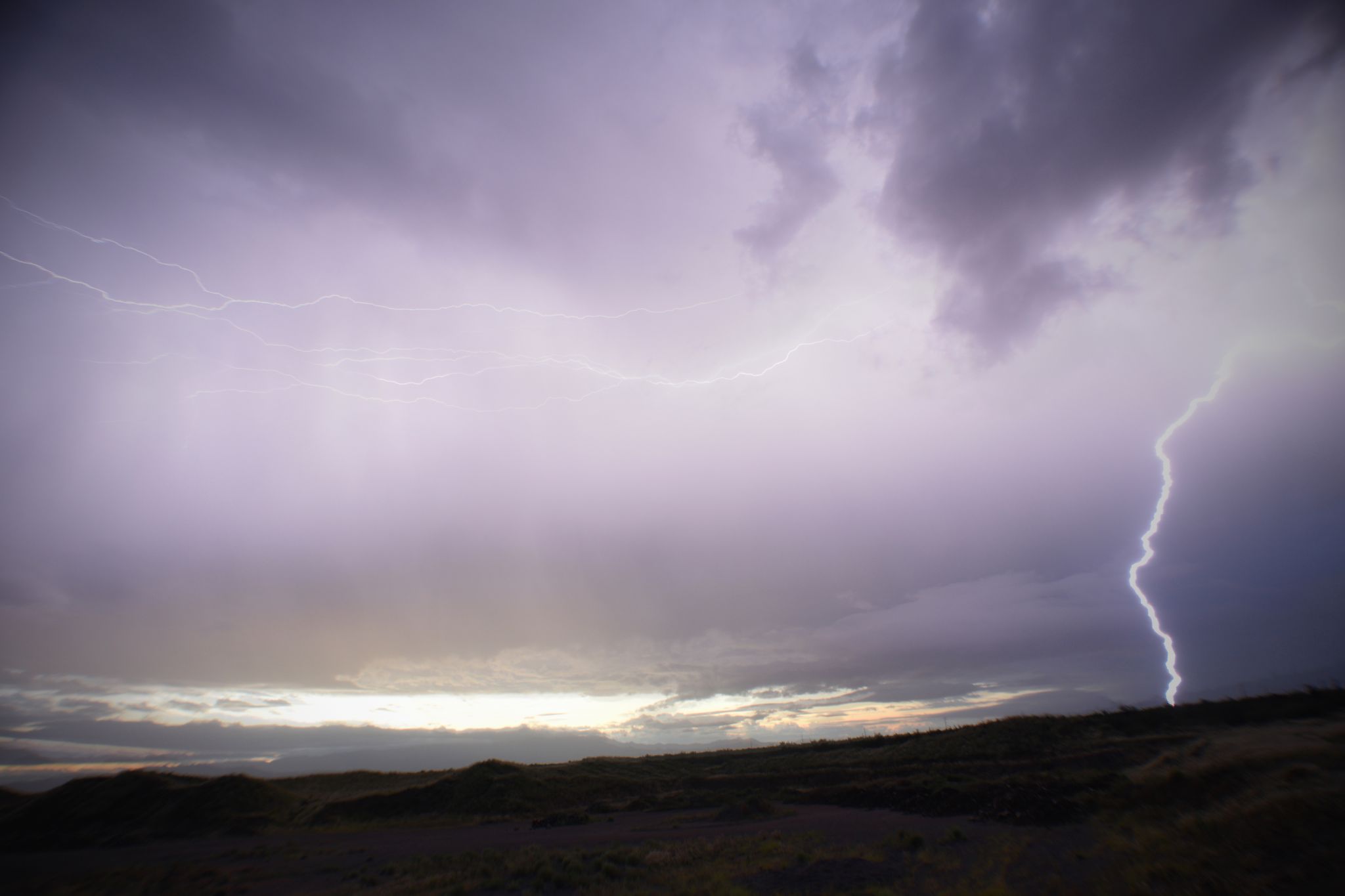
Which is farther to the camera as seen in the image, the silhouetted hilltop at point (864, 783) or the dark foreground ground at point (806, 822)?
the silhouetted hilltop at point (864, 783)

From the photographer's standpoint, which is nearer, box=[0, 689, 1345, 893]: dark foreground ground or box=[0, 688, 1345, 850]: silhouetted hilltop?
box=[0, 689, 1345, 893]: dark foreground ground

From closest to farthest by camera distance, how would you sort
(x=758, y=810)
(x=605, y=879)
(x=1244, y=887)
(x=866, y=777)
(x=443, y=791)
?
(x=1244, y=887) → (x=605, y=879) → (x=758, y=810) → (x=866, y=777) → (x=443, y=791)

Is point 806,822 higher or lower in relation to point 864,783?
higher

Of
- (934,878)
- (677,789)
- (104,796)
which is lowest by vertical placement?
(677,789)

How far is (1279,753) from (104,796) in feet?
266

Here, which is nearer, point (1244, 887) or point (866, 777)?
point (1244, 887)

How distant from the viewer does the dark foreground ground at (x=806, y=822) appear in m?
13.3

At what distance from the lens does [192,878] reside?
77.0ft

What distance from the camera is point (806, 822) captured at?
26812 mm

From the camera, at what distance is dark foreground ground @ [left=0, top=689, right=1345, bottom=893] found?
13.3 meters

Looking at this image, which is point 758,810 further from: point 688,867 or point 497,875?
point 497,875

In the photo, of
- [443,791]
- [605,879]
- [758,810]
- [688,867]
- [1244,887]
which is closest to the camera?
[1244,887]

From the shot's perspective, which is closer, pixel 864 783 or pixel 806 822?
pixel 806 822

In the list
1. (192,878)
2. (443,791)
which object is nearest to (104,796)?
(443,791)
